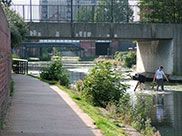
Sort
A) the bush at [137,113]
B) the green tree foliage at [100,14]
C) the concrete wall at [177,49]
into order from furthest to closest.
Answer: the green tree foliage at [100,14], the concrete wall at [177,49], the bush at [137,113]

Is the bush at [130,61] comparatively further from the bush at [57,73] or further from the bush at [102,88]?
the bush at [102,88]

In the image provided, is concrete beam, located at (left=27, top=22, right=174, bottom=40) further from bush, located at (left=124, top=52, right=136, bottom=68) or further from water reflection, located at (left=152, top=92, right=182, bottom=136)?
bush, located at (left=124, top=52, right=136, bottom=68)

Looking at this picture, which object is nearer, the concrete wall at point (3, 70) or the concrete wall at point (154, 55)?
the concrete wall at point (3, 70)

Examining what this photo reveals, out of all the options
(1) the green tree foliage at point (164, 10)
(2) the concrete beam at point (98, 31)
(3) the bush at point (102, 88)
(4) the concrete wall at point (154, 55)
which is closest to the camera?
(3) the bush at point (102, 88)

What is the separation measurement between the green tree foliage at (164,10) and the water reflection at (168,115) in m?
17.8

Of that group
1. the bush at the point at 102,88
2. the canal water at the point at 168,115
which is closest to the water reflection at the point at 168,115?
the canal water at the point at 168,115

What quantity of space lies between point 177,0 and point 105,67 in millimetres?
23930

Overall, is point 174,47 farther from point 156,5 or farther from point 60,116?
point 60,116

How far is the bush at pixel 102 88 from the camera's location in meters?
15.0

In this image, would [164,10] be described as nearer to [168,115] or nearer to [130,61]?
[130,61]

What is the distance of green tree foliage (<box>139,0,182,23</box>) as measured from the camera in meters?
36.6

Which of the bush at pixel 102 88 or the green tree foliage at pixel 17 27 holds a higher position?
the green tree foliage at pixel 17 27

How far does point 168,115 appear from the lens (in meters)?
14.2

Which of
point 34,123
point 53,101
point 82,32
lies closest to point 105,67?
point 53,101
